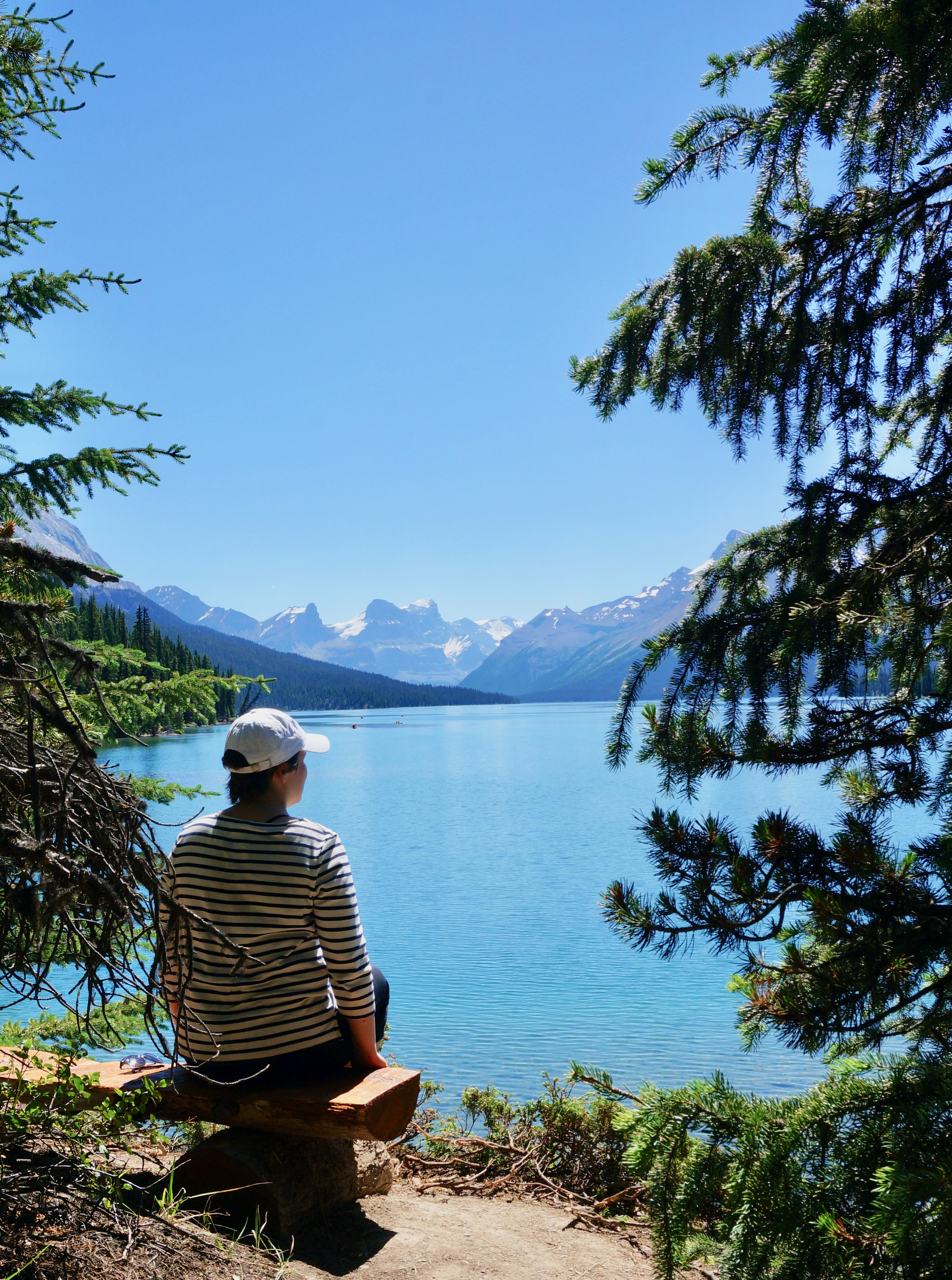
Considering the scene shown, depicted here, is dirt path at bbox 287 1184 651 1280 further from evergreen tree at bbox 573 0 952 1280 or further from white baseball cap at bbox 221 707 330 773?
white baseball cap at bbox 221 707 330 773

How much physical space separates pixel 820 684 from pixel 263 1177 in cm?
212

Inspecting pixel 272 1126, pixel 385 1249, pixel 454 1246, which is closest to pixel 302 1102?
pixel 272 1126

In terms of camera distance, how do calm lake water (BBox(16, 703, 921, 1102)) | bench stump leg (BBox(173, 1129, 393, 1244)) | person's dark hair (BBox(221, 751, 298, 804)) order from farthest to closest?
calm lake water (BBox(16, 703, 921, 1102)), person's dark hair (BBox(221, 751, 298, 804)), bench stump leg (BBox(173, 1129, 393, 1244))

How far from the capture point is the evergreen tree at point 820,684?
1773 mm

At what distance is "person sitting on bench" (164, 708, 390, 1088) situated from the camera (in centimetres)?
256

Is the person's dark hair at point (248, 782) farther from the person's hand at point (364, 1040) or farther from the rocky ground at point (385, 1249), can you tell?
the rocky ground at point (385, 1249)

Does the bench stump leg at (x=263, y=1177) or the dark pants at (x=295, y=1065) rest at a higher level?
the dark pants at (x=295, y=1065)

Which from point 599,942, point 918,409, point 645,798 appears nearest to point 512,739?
point 645,798

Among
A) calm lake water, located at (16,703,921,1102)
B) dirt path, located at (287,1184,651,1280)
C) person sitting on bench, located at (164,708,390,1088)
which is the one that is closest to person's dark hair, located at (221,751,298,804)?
person sitting on bench, located at (164,708,390,1088)

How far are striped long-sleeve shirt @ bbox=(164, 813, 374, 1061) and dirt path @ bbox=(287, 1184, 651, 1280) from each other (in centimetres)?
62

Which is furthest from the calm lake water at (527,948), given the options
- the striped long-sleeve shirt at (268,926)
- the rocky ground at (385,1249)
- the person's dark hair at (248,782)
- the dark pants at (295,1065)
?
the rocky ground at (385,1249)

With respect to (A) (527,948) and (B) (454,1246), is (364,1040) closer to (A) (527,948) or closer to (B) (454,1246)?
(B) (454,1246)

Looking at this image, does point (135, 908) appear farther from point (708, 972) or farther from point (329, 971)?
point (708, 972)

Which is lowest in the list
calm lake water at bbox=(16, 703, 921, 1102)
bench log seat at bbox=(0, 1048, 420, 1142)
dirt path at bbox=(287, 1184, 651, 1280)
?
calm lake water at bbox=(16, 703, 921, 1102)
